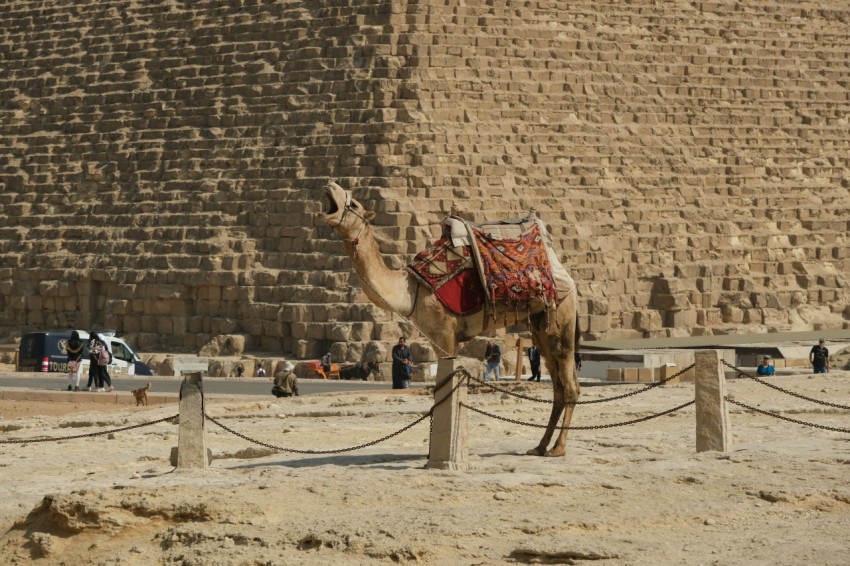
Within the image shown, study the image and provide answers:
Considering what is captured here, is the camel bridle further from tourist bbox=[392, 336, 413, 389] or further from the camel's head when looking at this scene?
tourist bbox=[392, 336, 413, 389]

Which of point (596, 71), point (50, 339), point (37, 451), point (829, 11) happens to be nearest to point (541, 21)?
point (596, 71)

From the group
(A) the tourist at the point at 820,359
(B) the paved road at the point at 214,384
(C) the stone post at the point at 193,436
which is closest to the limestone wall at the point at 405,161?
(B) the paved road at the point at 214,384

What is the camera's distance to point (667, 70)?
37.2m

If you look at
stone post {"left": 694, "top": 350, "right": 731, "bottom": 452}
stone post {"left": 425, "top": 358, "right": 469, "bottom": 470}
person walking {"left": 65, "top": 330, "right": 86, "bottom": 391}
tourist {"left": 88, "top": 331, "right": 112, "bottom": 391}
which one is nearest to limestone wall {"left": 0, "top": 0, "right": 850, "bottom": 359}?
person walking {"left": 65, "top": 330, "right": 86, "bottom": 391}

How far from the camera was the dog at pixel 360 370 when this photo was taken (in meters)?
29.7

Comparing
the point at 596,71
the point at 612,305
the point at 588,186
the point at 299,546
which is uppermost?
the point at 596,71

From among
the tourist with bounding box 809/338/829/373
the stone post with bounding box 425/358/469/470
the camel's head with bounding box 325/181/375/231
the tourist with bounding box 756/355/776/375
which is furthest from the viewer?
the tourist with bounding box 809/338/829/373

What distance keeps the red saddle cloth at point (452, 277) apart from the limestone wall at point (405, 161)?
624 inches

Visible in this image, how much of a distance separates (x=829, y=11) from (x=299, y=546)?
102 ft

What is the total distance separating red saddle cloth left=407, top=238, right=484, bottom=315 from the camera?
1466 cm

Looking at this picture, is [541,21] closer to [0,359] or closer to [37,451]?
[0,359]

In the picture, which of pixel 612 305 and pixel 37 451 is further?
pixel 612 305

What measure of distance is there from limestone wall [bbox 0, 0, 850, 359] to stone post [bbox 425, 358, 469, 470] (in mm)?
16790

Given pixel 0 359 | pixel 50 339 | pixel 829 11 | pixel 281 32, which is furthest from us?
Result: pixel 829 11
